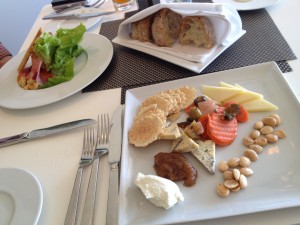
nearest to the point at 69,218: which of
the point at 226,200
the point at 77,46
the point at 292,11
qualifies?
the point at 226,200

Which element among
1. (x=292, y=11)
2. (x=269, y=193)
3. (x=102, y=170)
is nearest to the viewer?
(x=269, y=193)

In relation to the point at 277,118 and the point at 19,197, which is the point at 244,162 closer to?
the point at 277,118

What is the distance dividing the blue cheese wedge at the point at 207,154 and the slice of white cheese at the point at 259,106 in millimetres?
160

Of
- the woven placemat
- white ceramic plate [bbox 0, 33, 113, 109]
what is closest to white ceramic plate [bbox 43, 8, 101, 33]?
white ceramic plate [bbox 0, 33, 113, 109]

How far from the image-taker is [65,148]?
2.76 ft

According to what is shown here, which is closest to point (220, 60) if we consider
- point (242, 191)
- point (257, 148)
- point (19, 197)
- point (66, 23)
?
point (257, 148)

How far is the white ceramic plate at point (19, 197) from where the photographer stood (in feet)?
2.13

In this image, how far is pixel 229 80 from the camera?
0.89m

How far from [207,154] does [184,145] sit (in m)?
0.06

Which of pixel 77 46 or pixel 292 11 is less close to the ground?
pixel 77 46

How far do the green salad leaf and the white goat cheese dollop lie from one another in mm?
626

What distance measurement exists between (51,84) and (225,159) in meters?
0.73

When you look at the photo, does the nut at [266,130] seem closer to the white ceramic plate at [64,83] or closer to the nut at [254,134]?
the nut at [254,134]

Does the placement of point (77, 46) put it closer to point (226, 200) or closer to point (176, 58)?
point (176, 58)
